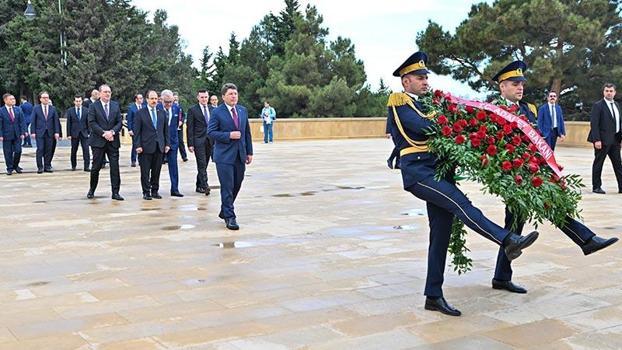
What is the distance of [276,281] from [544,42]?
2624 centimetres

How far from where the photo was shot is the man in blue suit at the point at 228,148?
9234mm

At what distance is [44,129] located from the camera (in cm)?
1753

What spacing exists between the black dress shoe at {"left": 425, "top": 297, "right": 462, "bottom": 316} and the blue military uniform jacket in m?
0.82

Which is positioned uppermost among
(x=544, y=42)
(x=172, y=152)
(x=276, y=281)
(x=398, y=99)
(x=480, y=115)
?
(x=544, y=42)

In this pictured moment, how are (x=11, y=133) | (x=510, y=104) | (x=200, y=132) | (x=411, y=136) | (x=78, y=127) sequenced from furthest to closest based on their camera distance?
(x=78, y=127) → (x=11, y=133) → (x=200, y=132) → (x=510, y=104) → (x=411, y=136)

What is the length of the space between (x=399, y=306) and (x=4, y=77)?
1738 inches

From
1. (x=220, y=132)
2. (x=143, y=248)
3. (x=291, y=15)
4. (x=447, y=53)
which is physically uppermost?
(x=291, y=15)

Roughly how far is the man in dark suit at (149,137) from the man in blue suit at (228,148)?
2.93 metres

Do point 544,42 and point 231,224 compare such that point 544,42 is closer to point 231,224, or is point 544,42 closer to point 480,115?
point 231,224

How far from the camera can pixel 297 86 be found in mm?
38031

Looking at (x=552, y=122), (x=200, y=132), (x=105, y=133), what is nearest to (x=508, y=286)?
(x=105, y=133)

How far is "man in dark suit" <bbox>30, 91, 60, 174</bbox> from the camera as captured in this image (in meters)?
17.5

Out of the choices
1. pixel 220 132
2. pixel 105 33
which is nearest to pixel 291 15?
pixel 105 33

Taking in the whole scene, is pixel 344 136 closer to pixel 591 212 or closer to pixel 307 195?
pixel 307 195
